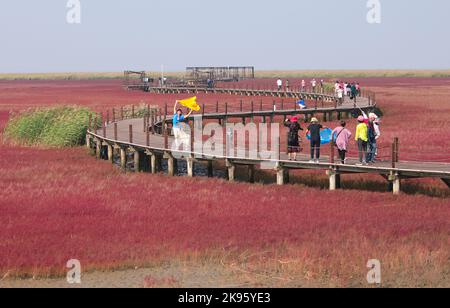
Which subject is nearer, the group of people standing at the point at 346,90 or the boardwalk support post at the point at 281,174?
the boardwalk support post at the point at 281,174

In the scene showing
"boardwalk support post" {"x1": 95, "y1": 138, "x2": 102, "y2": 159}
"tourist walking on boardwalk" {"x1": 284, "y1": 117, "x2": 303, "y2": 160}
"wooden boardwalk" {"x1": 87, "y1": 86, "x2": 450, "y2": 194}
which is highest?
"tourist walking on boardwalk" {"x1": 284, "y1": 117, "x2": 303, "y2": 160}

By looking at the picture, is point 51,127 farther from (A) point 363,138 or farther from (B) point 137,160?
(A) point 363,138

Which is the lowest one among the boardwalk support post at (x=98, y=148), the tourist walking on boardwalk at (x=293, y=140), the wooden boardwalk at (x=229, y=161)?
the boardwalk support post at (x=98, y=148)

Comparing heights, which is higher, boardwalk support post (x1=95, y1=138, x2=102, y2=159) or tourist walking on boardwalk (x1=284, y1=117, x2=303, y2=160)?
tourist walking on boardwalk (x1=284, y1=117, x2=303, y2=160)

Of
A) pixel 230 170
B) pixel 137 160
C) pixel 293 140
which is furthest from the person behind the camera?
pixel 137 160

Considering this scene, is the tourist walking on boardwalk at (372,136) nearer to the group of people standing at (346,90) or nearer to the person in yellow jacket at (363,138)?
the person in yellow jacket at (363,138)

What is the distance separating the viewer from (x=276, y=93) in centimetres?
8444

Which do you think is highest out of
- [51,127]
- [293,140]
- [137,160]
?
[293,140]

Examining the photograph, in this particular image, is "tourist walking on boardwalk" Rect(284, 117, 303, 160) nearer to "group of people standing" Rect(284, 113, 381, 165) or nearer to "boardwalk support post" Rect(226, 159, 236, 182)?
"group of people standing" Rect(284, 113, 381, 165)

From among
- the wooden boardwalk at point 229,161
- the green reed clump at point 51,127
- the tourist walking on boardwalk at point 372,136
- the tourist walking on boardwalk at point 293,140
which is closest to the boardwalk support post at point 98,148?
the wooden boardwalk at point 229,161

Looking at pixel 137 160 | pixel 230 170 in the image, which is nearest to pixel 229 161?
pixel 230 170

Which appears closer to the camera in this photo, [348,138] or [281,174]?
[348,138]

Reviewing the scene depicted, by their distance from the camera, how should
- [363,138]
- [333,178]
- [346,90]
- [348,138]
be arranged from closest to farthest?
[363,138]
[348,138]
[333,178]
[346,90]

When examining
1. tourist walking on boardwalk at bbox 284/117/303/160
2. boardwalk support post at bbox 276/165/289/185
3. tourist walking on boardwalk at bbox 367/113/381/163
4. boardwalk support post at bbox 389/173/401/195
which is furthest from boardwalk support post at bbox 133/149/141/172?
boardwalk support post at bbox 389/173/401/195
